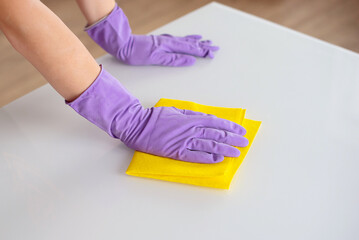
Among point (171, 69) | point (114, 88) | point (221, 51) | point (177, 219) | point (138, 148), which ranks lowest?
point (177, 219)

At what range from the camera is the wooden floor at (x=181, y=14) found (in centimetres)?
207

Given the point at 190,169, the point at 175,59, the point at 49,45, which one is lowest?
the point at 190,169

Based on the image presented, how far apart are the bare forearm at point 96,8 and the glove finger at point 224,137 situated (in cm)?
52

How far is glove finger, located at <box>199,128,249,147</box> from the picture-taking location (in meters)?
0.93

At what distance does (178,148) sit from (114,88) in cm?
22

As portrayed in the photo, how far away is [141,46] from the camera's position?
1.23 m

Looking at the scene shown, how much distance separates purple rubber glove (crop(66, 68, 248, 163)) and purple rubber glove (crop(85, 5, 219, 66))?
26cm

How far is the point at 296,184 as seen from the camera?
87 cm

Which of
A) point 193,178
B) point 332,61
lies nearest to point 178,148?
point 193,178

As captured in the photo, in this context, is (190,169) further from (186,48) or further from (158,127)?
(186,48)

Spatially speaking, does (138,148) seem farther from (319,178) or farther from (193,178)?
(319,178)

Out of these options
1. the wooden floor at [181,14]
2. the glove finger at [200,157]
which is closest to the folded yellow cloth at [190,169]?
the glove finger at [200,157]

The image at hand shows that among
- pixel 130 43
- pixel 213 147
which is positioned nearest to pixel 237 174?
pixel 213 147

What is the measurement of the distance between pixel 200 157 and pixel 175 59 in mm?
413
